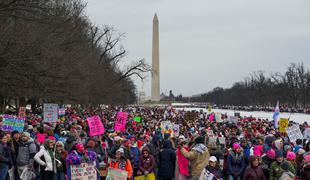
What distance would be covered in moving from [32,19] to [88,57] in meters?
20.8

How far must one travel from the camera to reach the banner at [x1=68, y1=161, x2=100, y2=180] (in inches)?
333

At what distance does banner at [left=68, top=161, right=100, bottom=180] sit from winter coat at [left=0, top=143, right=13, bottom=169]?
1.62 metres

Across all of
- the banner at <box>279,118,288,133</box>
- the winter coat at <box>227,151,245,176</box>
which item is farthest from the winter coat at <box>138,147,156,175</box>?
the banner at <box>279,118,288,133</box>

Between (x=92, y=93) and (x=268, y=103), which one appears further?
(x=268, y=103)

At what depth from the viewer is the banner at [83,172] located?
27.7 ft

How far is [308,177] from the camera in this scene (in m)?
7.25

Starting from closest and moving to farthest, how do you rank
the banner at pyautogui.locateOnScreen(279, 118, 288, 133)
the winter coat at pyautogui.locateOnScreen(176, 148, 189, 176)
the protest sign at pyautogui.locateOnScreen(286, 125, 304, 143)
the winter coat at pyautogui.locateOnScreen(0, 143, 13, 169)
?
the winter coat at pyautogui.locateOnScreen(0, 143, 13, 169)
the winter coat at pyautogui.locateOnScreen(176, 148, 189, 176)
the protest sign at pyautogui.locateOnScreen(286, 125, 304, 143)
the banner at pyautogui.locateOnScreen(279, 118, 288, 133)

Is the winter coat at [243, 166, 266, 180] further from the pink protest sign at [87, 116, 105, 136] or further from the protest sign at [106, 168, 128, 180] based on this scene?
the pink protest sign at [87, 116, 105, 136]

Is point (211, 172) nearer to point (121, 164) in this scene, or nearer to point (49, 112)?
Answer: point (121, 164)

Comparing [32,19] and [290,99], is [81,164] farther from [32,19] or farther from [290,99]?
[290,99]

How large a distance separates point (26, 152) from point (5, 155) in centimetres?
41

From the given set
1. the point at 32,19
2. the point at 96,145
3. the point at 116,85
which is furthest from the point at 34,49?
the point at 116,85

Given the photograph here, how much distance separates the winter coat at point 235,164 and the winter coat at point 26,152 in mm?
3877

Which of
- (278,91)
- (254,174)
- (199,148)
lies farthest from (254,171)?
(278,91)
